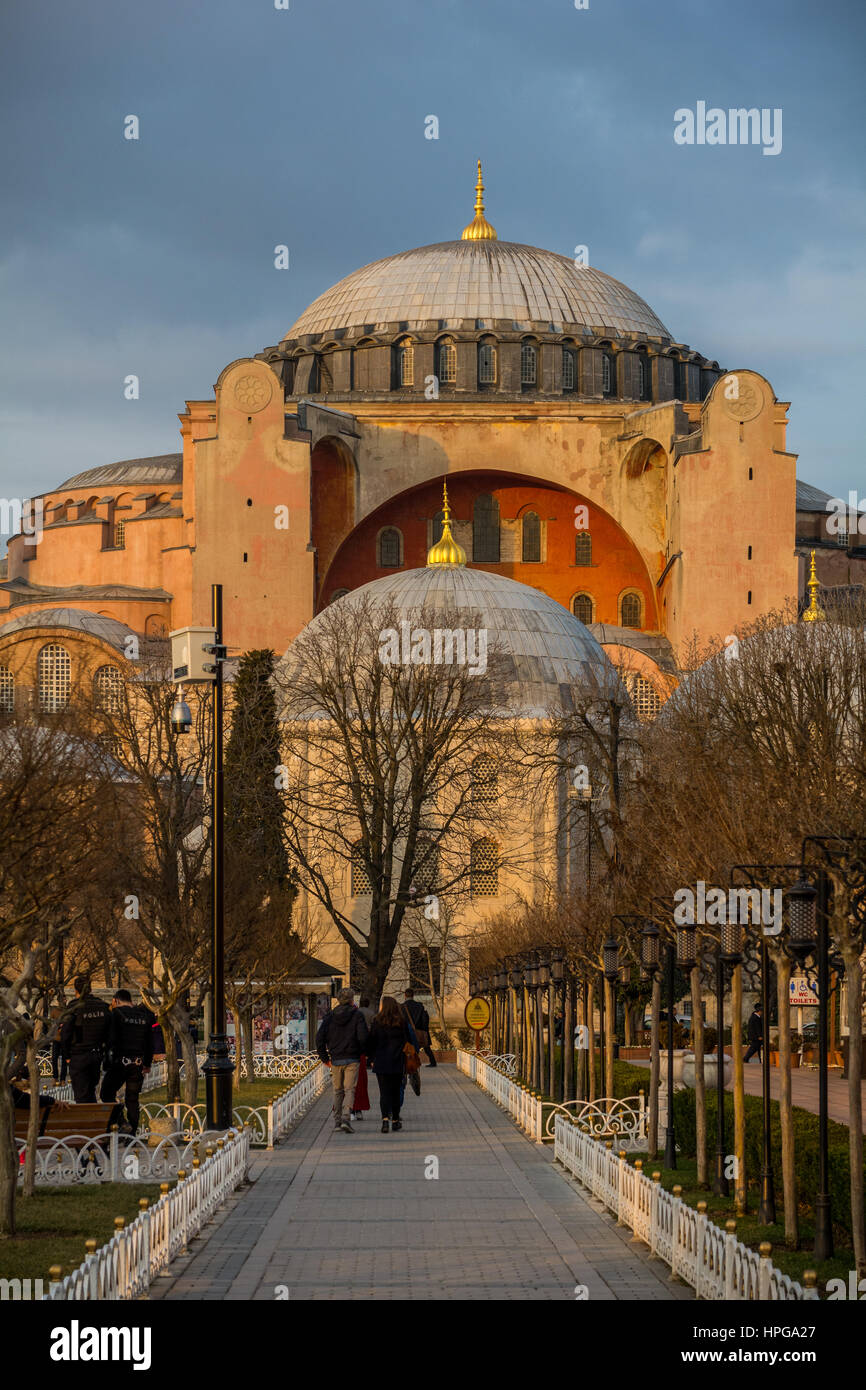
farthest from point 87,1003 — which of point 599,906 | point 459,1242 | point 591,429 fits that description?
point 591,429

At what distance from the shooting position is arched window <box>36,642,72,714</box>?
5038 cm

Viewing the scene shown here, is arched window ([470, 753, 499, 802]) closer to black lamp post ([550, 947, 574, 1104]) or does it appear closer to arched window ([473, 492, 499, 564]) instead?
black lamp post ([550, 947, 574, 1104])

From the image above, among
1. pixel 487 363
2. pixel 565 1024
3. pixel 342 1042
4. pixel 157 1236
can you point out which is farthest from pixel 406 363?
pixel 157 1236

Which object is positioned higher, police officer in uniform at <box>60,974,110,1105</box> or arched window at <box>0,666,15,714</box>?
arched window at <box>0,666,15,714</box>

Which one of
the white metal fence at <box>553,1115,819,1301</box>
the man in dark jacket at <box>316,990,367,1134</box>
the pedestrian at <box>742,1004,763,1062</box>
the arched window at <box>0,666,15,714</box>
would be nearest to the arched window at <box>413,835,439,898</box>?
the pedestrian at <box>742,1004,763,1062</box>

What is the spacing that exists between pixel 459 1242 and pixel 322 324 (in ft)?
178

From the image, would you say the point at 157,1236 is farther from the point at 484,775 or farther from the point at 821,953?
the point at 484,775

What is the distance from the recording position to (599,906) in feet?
75.7

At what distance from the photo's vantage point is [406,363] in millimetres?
59719

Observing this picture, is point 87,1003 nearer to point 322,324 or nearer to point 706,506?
point 706,506

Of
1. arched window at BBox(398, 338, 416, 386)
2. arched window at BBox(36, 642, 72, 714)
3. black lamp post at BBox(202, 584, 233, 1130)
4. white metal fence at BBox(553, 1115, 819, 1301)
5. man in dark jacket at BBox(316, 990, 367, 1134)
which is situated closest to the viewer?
white metal fence at BBox(553, 1115, 819, 1301)

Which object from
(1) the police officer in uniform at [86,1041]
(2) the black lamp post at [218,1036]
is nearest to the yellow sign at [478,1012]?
(1) the police officer in uniform at [86,1041]

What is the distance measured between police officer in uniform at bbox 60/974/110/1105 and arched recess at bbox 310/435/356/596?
38964mm

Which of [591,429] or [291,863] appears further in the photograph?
[591,429]
